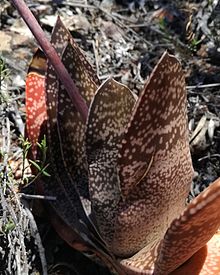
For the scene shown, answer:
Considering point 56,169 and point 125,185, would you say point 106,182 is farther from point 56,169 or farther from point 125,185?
point 56,169

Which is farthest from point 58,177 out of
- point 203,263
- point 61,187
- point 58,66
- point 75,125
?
point 203,263

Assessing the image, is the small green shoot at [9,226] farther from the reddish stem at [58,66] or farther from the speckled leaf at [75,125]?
the reddish stem at [58,66]

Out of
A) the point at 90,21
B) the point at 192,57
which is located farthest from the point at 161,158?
the point at 90,21

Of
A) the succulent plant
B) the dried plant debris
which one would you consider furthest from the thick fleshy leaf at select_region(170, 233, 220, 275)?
the dried plant debris

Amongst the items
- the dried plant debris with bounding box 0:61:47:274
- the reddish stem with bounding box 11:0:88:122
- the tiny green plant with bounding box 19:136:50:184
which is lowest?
the dried plant debris with bounding box 0:61:47:274

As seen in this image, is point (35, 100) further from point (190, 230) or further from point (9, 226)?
point (190, 230)

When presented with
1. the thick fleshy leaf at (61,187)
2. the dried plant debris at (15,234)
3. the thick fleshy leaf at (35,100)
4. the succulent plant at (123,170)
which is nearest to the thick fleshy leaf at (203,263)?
the succulent plant at (123,170)

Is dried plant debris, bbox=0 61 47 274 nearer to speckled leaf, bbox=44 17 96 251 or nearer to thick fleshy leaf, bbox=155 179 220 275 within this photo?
speckled leaf, bbox=44 17 96 251
